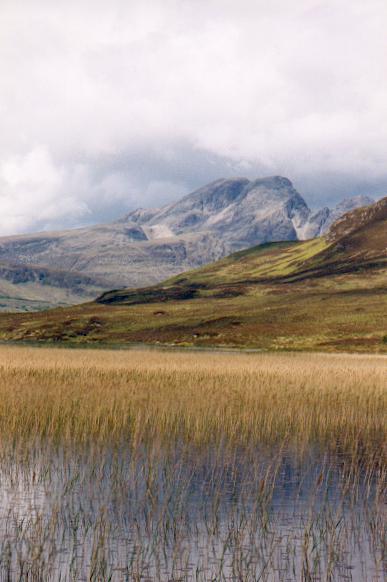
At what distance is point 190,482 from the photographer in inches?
693

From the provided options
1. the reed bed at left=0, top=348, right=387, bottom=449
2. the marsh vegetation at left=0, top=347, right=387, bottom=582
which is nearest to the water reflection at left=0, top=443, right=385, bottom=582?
the marsh vegetation at left=0, top=347, right=387, bottom=582

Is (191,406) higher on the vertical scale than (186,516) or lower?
higher

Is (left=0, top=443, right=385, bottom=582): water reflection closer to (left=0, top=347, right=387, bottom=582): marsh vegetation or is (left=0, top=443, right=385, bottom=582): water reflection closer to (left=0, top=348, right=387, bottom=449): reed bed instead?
(left=0, top=347, right=387, bottom=582): marsh vegetation

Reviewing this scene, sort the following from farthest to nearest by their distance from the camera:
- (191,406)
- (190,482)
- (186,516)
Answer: (191,406) < (190,482) < (186,516)

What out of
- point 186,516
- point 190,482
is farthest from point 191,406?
point 186,516

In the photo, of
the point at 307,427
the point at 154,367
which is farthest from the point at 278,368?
the point at 307,427

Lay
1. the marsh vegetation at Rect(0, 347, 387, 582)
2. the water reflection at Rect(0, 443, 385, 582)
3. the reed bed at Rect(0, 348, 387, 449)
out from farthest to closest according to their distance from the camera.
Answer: the reed bed at Rect(0, 348, 387, 449) → the marsh vegetation at Rect(0, 347, 387, 582) → the water reflection at Rect(0, 443, 385, 582)

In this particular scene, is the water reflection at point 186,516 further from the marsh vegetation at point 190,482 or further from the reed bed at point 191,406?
the reed bed at point 191,406

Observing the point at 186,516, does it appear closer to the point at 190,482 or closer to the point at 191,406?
the point at 190,482

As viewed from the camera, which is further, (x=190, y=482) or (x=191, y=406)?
(x=191, y=406)

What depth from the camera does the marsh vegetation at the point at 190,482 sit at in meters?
12.4

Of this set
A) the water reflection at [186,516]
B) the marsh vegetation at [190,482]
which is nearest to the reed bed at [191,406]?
the marsh vegetation at [190,482]

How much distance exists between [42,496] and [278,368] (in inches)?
1261

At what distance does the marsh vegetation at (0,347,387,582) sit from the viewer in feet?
40.8
